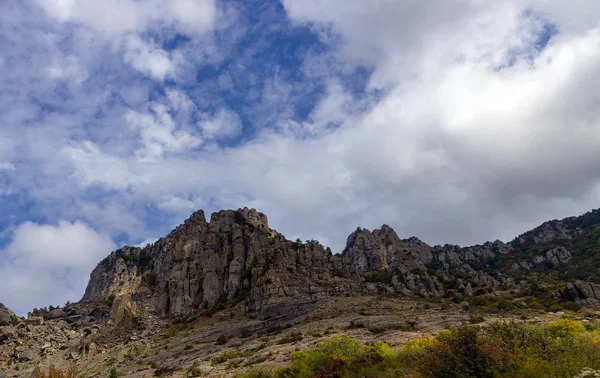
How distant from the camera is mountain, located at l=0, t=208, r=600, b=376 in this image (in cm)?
7619

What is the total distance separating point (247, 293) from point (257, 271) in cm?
616

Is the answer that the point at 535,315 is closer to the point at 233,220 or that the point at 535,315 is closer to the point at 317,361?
the point at 317,361

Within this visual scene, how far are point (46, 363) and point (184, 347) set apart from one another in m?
24.9

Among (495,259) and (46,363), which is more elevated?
(495,259)

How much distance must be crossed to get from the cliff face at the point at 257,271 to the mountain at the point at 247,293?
0.37m

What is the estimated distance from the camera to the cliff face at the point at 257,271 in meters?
92.6

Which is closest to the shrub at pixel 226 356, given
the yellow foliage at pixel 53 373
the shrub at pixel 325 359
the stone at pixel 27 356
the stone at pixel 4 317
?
the shrub at pixel 325 359

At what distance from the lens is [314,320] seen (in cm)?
7306

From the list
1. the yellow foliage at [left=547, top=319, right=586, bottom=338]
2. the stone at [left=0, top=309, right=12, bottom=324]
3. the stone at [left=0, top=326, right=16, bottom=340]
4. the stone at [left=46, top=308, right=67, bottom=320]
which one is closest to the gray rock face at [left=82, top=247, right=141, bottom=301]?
the stone at [left=46, top=308, right=67, bottom=320]

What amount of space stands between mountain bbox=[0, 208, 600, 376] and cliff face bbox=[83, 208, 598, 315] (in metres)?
0.37

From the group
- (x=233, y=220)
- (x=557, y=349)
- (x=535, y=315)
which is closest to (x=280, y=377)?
(x=557, y=349)

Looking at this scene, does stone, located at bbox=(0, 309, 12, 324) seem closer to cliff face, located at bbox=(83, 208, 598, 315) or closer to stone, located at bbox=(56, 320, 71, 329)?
stone, located at bbox=(56, 320, 71, 329)

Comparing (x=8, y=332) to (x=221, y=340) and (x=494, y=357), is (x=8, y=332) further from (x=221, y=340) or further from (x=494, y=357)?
(x=494, y=357)

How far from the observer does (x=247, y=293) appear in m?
100
